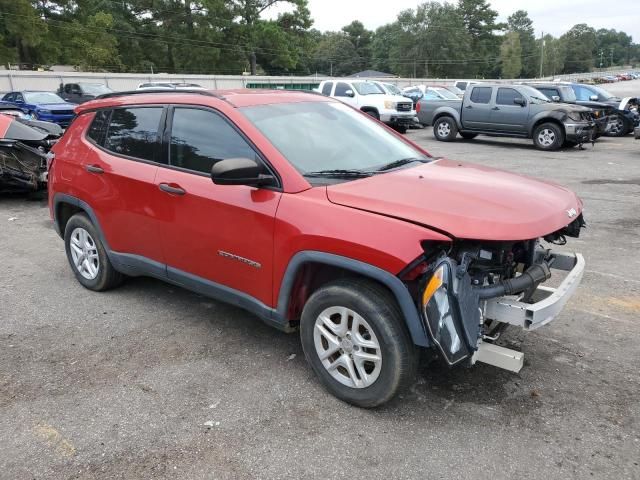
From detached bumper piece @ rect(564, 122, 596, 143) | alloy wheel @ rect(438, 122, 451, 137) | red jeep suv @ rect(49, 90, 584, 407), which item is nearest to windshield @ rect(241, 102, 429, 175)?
red jeep suv @ rect(49, 90, 584, 407)

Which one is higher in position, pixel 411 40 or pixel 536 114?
pixel 411 40

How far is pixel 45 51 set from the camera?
50.2 metres

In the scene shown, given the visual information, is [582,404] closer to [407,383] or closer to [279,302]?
[407,383]

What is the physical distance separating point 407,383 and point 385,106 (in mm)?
17087

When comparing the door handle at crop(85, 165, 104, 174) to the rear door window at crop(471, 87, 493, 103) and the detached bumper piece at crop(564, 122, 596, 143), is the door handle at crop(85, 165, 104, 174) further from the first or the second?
the rear door window at crop(471, 87, 493, 103)

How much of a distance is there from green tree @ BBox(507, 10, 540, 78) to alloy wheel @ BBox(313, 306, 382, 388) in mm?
135184

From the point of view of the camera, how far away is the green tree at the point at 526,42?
127 m

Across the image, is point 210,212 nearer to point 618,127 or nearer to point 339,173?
point 339,173

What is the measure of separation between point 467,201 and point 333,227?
0.75m

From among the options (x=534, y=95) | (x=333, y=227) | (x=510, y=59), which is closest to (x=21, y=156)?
(x=333, y=227)

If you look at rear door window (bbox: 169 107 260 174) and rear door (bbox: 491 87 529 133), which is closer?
rear door window (bbox: 169 107 260 174)

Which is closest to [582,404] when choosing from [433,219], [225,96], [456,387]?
[456,387]

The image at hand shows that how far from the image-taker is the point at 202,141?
3828 mm

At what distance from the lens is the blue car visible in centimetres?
1845
